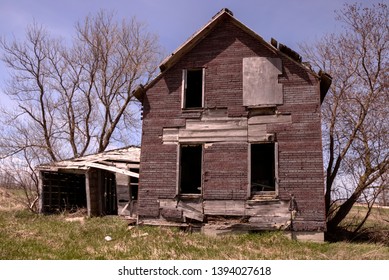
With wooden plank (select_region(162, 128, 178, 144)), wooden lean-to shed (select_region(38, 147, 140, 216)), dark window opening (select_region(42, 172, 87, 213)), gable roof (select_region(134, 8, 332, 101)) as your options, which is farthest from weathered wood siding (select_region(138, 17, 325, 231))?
dark window opening (select_region(42, 172, 87, 213))

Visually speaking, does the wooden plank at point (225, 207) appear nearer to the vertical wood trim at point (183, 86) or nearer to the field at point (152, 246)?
the field at point (152, 246)

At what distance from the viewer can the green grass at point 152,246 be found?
8.26 m

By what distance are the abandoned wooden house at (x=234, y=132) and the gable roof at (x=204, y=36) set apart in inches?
1.5

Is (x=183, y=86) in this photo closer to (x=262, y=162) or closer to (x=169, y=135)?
(x=169, y=135)

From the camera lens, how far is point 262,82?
12008 mm

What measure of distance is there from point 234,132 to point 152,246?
4764 mm

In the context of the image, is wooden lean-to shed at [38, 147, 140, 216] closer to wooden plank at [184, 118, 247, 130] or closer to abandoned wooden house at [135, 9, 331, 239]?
abandoned wooden house at [135, 9, 331, 239]

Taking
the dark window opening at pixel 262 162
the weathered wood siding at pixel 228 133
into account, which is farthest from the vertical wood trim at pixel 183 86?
the dark window opening at pixel 262 162

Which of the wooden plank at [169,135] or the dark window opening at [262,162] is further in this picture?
the dark window opening at [262,162]

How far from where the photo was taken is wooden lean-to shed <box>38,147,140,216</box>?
15.4 metres
